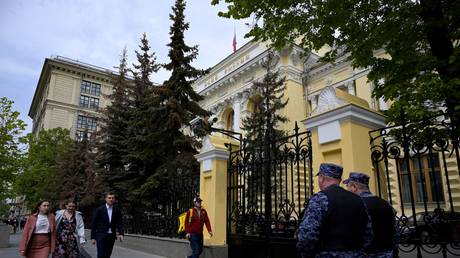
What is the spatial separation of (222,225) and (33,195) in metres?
36.1

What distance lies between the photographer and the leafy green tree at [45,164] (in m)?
31.3

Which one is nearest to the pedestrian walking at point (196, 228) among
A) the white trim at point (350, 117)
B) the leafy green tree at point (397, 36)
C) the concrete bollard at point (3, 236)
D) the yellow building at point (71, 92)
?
the white trim at point (350, 117)

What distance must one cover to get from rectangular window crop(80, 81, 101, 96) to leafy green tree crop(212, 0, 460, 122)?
5739 cm

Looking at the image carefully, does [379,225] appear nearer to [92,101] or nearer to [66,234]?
[66,234]

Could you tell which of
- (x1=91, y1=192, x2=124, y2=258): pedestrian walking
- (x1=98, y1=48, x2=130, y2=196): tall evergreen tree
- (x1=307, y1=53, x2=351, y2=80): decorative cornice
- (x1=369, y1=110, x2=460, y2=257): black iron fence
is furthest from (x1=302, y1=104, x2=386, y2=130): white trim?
(x1=307, y1=53, x2=351, y2=80): decorative cornice

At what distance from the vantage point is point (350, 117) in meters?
5.16

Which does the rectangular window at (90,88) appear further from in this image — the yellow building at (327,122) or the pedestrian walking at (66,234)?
the pedestrian walking at (66,234)

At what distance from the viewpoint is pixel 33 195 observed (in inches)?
1469

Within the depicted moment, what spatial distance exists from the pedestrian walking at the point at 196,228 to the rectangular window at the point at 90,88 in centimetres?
5699

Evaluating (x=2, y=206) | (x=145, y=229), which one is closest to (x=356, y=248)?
(x=145, y=229)

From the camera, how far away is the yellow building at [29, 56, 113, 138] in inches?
2176

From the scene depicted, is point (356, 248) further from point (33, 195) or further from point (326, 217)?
point (33, 195)

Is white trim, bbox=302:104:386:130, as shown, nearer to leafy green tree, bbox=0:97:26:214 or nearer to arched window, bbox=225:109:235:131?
leafy green tree, bbox=0:97:26:214

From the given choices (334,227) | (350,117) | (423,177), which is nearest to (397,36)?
(350,117)
